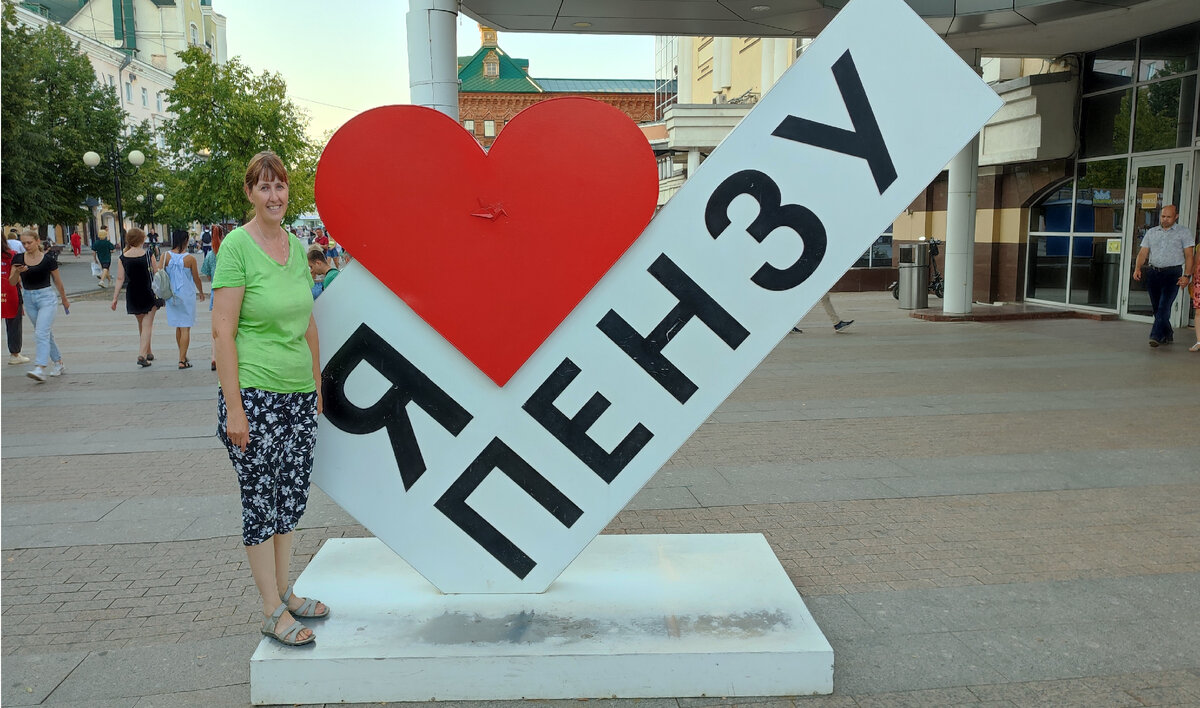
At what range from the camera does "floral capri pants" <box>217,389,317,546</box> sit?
3.25 m

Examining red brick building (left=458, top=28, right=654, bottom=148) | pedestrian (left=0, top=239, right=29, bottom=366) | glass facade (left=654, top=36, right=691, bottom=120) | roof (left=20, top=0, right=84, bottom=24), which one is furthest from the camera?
red brick building (left=458, top=28, right=654, bottom=148)

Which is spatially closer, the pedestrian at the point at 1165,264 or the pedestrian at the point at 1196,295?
the pedestrian at the point at 1196,295

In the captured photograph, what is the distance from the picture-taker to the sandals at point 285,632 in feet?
11.0

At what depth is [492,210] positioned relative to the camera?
3496 mm

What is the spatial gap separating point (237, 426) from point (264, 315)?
0.41 meters

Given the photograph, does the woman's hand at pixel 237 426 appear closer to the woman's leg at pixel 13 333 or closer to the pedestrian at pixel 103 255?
the woman's leg at pixel 13 333

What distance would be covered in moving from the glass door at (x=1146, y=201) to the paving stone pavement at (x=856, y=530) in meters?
4.92

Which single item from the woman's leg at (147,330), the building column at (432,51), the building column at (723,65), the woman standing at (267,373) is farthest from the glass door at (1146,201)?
the building column at (723,65)

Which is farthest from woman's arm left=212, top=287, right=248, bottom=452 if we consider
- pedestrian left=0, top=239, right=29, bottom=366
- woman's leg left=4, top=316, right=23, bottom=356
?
woman's leg left=4, top=316, right=23, bottom=356

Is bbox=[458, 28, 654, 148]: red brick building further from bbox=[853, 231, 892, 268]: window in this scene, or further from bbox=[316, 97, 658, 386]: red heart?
bbox=[316, 97, 658, 386]: red heart

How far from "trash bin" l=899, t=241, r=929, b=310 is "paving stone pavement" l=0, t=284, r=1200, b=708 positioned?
735 cm

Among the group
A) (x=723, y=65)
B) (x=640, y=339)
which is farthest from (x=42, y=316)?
(x=723, y=65)

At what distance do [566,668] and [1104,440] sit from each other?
5.41 m

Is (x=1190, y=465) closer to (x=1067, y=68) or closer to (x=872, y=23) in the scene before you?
(x=872, y=23)
